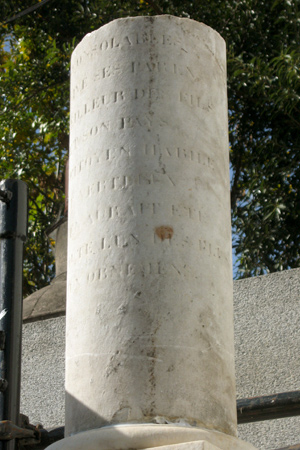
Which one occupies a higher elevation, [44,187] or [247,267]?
[44,187]

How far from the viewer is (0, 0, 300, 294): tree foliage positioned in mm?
8469

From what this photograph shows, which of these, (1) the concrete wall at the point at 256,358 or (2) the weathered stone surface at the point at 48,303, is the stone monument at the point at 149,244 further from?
(2) the weathered stone surface at the point at 48,303

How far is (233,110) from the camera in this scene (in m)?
9.61

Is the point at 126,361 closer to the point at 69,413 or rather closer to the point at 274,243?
the point at 69,413

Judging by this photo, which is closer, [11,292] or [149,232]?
[149,232]

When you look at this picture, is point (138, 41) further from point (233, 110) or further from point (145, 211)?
point (233, 110)

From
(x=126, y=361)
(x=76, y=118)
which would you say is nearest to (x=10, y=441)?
(x=126, y=361)

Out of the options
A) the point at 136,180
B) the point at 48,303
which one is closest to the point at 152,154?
the point at 136,180

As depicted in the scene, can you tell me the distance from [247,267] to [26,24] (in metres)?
4.54

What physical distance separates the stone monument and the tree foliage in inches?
148

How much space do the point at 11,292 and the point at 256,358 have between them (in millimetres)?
1958

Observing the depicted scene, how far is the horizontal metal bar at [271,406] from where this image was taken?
177 inches

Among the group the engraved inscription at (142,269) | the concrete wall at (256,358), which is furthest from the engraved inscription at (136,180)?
the concrete wall at (256,358)

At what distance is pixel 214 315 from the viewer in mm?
4164
